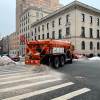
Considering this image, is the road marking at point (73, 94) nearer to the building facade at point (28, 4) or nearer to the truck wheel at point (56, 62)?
the truck wheel at point (56, 62)

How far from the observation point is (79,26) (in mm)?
56406

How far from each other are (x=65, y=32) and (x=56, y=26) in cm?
530

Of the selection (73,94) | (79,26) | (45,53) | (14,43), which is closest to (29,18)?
(14,43)

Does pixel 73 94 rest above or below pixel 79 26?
below

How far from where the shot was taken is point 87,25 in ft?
193

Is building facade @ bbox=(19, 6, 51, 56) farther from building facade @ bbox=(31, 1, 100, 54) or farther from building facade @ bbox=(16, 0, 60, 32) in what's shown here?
building facade @ bbox=(31, 1, 100, 54)

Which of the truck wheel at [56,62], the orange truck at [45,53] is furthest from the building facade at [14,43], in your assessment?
the truck wheel at [56,62]

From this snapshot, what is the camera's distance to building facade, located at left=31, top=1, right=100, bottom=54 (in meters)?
55.9

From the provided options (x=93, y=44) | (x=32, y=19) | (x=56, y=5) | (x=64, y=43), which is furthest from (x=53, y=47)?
(x=56, y=5)

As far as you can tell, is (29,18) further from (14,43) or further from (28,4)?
(28,4)

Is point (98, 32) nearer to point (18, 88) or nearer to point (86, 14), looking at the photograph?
point (86, 14)

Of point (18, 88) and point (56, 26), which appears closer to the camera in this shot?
point (18, 88)

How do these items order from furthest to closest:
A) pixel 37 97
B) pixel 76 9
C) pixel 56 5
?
pixel 56 5 → pixel 76 9 → pixel 37 97

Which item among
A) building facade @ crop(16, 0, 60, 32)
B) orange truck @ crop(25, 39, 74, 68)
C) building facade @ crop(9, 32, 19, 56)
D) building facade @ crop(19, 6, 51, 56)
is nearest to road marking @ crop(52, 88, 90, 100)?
orange truck @ crop(25, 39, 74, 68)
